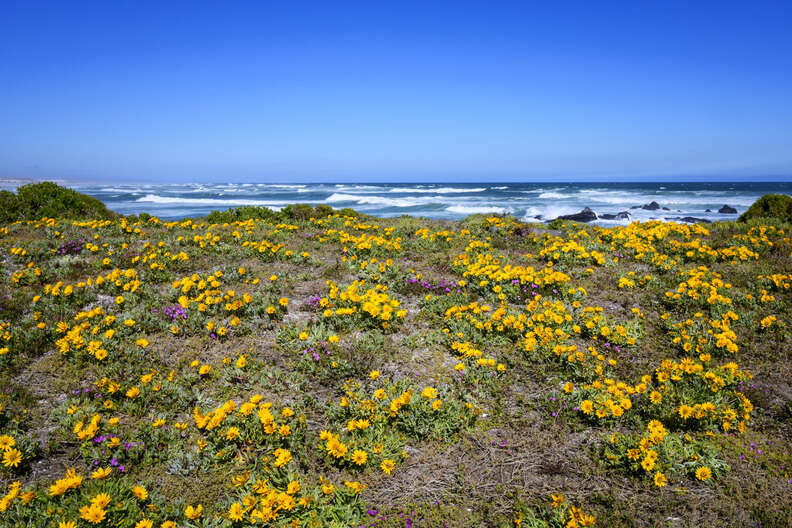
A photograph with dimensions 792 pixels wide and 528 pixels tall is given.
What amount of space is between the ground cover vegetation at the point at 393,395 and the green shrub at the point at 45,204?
597cm

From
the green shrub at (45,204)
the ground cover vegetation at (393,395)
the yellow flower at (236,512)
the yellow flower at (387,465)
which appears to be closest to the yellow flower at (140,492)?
the ground cover vegetation at (393,395)

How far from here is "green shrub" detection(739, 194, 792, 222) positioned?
13398 millimetres

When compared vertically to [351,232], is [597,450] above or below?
below

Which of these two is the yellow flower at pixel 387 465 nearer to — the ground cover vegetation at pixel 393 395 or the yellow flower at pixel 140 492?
the ground cover vegetation at pixel 393 395

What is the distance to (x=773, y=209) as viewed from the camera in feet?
44.5

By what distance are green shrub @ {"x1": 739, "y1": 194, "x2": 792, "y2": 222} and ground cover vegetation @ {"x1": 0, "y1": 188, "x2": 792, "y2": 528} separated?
6.44 meters

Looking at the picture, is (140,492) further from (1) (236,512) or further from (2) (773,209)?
(2) (773,209)

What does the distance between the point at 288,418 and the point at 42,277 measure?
6998 millimetres

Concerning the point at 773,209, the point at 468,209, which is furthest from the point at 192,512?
the point at 468,209

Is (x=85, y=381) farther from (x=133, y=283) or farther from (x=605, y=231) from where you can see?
(x=605, y=231)

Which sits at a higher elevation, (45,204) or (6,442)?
(45,204)

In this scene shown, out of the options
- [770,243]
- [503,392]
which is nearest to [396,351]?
[503,392]

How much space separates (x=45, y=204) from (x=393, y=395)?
15.9 m

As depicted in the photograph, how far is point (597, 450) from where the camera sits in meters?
4.04
